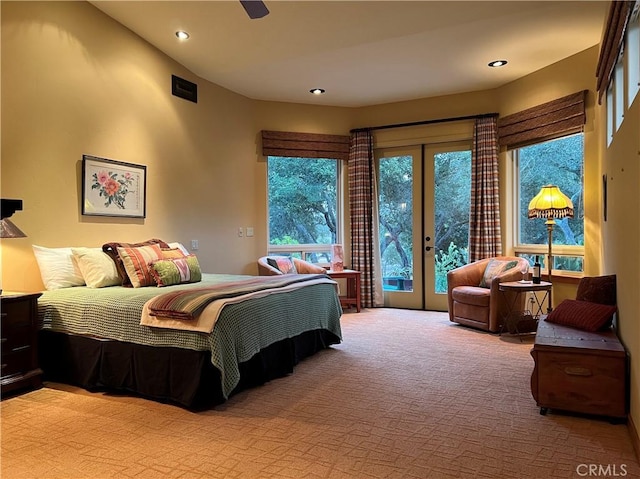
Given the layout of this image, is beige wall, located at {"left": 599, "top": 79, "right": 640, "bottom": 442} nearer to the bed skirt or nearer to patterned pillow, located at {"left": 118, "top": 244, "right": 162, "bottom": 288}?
the bed skirt

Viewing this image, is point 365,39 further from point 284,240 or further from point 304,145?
point 284,240

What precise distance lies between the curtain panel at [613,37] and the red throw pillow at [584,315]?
1.71 metres

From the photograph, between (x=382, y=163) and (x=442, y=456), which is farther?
(x=382, y=163)

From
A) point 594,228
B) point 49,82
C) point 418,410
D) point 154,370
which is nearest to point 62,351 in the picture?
point 154,370

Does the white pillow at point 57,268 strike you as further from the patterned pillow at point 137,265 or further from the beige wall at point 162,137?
the patterned pillow at point 137,265

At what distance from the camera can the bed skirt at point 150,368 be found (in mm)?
2736

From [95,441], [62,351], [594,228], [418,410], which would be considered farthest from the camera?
[594,228]

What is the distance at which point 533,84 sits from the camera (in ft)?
16.9

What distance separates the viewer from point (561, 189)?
501cm

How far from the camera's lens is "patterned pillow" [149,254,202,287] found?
12.2 ft

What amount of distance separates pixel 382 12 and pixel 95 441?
145 inches

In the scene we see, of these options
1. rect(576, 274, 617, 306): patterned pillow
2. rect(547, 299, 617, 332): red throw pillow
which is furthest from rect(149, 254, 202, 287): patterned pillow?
rect(576, 274, 617, 306): patterned pillow

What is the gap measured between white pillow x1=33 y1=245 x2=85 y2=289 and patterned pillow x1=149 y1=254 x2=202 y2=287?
59cm

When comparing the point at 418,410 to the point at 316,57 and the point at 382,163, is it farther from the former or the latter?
the point at 382,163
